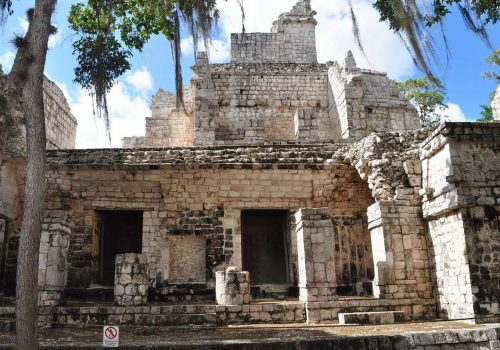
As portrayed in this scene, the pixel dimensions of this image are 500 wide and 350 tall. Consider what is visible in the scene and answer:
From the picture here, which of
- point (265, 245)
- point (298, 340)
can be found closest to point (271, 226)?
point (265, 245)

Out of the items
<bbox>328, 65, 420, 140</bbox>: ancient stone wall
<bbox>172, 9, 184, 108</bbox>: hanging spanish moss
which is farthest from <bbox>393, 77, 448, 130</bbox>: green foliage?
<bbox>172, 9, 184, 108</bbox>: hanging spanish moss

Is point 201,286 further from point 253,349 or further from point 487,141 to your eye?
point 487,141

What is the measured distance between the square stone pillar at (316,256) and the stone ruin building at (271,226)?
1.0 inches

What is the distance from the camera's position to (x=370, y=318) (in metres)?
7.67

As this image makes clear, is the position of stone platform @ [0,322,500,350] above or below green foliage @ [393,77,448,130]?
below

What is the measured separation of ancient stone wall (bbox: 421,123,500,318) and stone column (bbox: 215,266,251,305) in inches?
142

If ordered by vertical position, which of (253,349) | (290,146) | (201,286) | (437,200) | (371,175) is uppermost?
(290,146)

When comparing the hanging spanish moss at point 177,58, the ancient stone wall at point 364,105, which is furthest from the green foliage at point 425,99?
the hanging spanish moss at point 177,58

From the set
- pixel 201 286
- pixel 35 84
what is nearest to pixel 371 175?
pixel 201 286

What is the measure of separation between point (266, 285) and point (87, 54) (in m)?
6.54

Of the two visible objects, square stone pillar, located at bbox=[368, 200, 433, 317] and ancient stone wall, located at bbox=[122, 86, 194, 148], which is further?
ancient stone wall, located at bbox=[122, 86, 194, 148]

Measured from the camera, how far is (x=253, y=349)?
5.33m

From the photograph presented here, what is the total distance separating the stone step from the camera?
24.8ft

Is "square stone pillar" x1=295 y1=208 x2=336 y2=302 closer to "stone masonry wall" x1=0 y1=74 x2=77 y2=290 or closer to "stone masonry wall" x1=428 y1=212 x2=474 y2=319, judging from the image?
"stone masonry wall" x1=428 y1=212 x2=474 y2=319
